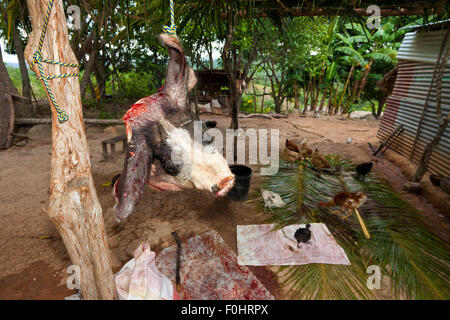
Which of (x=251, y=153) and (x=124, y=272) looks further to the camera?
(x=251, y=153)

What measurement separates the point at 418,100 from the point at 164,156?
8320 mm

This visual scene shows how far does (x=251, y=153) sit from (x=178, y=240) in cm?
470

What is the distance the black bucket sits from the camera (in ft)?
12.7

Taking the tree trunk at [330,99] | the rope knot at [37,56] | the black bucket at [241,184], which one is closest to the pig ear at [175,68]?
the rope knot at [37,56]

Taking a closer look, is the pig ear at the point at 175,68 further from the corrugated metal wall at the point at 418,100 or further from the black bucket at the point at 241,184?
the corrugated metal wall at the point at 418,100

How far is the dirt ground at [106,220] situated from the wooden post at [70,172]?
0.28 meters

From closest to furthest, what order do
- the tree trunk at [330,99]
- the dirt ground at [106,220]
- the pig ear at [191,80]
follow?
1. the pig ear at [191,80]
2. the dirt ground at [106,220]
3. the tree trunk at [330,99]

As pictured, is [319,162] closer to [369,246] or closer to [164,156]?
[369,246]

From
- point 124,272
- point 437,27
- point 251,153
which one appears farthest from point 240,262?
point 437,27

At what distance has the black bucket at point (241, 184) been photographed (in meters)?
3.87

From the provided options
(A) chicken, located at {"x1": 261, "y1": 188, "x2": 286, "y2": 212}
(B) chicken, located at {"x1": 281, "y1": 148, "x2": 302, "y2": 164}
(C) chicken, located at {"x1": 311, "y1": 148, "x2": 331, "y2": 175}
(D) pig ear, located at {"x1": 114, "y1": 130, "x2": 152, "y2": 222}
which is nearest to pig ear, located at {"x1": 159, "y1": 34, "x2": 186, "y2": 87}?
(D) pig ear, located at {"x1": 114, "y1": 130, "x2": 152, "y2": 222}

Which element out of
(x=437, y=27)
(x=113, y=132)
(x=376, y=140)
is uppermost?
(x=437, y=27)

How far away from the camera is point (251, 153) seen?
24.5ft
